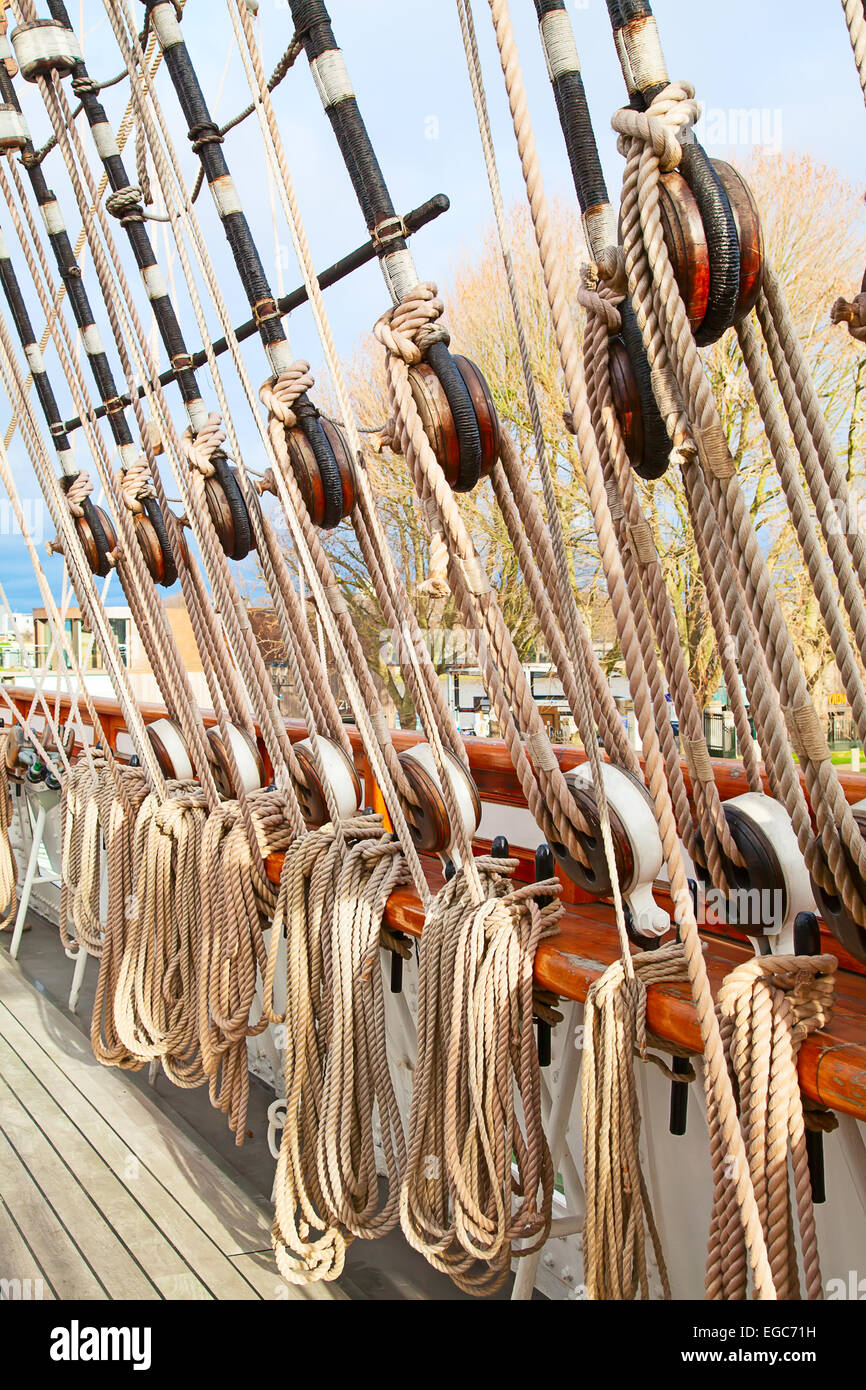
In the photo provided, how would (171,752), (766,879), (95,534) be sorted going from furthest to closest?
(95,534) < (171,752) < (766,879)

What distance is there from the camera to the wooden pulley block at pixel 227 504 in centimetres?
211

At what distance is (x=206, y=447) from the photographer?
6.82ft

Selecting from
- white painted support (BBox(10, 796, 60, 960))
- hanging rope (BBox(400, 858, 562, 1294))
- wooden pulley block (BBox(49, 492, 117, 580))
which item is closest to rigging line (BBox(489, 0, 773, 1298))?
hanging rope (BBox(400, 858, 562, 1294))

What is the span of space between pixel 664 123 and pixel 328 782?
1154 millimetres

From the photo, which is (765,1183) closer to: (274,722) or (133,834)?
(274,722)

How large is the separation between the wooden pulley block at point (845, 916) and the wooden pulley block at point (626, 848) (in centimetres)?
22

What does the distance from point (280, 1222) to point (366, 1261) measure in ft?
1.25

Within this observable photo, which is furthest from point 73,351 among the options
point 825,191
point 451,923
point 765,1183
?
point 825,191

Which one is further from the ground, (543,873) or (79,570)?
(79,570)

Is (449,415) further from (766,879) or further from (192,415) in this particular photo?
(192,415)

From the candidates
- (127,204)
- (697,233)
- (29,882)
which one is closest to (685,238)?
(697,233)

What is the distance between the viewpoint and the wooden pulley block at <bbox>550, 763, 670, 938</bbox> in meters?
1.28
